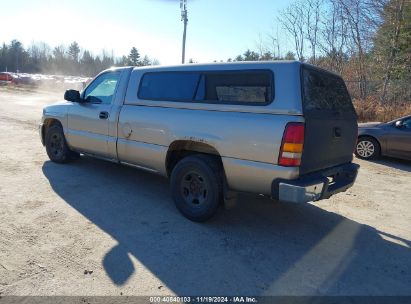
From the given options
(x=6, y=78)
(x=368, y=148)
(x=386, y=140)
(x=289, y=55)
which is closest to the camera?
(x=386, y=140)

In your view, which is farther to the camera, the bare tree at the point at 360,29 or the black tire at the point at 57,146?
the bare tree at the point at 360,29

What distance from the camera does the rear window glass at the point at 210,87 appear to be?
12.8 feet

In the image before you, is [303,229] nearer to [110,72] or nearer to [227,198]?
[227,198]

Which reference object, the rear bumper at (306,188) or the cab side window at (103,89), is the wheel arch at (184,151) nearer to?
the rear bumper at (306,188)

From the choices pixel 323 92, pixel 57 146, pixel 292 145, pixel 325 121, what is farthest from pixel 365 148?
Answer: pixel 57 146

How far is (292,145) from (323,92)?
106 centimetres

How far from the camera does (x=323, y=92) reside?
4270 mm

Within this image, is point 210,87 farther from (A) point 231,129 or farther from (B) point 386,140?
(B) point 386,140

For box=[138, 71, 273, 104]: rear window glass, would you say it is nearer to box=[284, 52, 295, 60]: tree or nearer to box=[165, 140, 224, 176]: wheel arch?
box=[165, 140, 224, 176]: wheel arch

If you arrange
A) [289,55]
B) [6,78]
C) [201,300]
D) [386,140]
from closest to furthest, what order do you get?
1. [201,300]
2. [386,140]
3. [289,55]
4. [6,78]

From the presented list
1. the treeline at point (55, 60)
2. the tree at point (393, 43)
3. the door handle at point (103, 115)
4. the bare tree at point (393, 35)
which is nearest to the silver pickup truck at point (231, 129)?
the door handle at point (103, 115)

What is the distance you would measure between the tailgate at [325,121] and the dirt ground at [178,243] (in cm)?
94

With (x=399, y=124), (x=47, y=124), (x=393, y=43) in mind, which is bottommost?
(x=47, y=124)

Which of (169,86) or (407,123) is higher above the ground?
(169,86)
